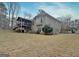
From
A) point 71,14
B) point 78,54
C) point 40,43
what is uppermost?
point 71,14

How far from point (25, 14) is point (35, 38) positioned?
12.6 inches

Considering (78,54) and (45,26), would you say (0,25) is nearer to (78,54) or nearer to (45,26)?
(45,26)

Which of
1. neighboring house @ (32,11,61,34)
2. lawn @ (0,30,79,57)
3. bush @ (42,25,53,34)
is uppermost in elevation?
neighboring house @ (32,11,61,34)

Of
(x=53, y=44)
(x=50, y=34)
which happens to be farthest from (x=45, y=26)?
(x=53, y=44)

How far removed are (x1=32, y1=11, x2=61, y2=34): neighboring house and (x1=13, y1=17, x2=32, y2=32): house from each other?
64mm

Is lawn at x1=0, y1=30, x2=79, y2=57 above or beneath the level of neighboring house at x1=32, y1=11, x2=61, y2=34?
beneath

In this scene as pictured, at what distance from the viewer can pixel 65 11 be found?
6.36ft

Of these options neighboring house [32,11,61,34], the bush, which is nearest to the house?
neighboring house [32,11,61,34]

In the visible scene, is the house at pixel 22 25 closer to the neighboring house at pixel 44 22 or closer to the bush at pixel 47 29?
the neighboring house at pixel 44 22

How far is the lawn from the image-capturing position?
1916 millimetres

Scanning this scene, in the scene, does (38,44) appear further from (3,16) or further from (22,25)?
(3,16)

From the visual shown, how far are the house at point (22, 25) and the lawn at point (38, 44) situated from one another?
2.6 inches

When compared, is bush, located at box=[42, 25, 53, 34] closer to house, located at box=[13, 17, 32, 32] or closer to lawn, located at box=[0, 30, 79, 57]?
lawn, located at box=[0, 30, 79, 57]

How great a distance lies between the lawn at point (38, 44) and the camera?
192 centimetres
